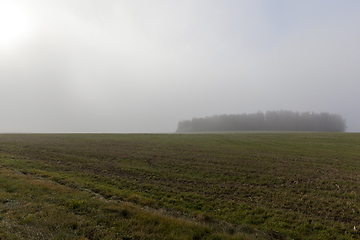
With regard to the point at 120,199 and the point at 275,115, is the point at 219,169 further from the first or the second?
the point at 275,115

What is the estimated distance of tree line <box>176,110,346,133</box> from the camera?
488ft

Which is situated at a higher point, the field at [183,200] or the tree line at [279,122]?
the tree line at [279,122]

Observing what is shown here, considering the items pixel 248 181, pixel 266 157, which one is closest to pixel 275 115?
pixel 266 157

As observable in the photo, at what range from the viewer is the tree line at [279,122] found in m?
149

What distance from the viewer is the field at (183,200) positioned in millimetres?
7359

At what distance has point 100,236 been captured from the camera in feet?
21.5

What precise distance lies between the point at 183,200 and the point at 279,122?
178 meters

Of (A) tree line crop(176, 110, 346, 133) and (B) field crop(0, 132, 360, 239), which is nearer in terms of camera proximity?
(B) field crop(0, 132, 360, 239)

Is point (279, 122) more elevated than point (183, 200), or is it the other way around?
point (279, 122)

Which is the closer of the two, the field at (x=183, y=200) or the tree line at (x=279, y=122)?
the field at (x=183, y=200)

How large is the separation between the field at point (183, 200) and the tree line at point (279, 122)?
154m

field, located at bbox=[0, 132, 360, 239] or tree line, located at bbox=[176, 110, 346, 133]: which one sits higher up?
tree line, located at bbox=[176, 110, 346, 133]

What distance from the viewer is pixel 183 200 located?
502 inches

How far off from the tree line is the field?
153850mm
